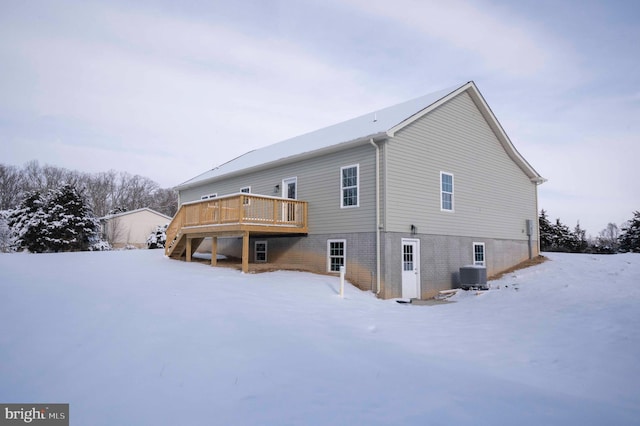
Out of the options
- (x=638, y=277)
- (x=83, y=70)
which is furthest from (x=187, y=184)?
(x=638, y=277)

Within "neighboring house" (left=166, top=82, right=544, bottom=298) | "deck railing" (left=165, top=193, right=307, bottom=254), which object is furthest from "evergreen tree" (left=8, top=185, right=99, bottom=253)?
"deck railing" (left=165, top=193, right=307, bottom=254)

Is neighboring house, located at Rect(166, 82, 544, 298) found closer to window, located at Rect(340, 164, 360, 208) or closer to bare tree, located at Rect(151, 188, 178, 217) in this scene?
window, located at Rect(340, 164, 360, 208)

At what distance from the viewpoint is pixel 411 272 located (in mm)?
14078

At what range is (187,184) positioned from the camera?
24.2 m

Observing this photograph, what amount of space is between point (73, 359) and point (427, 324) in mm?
6893

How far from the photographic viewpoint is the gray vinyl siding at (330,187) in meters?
13.8

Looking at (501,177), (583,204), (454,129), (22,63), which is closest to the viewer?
(22,63)

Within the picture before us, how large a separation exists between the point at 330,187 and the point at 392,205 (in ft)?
8.78

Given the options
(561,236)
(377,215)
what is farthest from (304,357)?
(561,236)

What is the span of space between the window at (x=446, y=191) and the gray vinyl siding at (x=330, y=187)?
3.49 meters

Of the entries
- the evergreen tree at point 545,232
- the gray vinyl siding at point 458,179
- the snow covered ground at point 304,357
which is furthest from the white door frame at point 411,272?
the evergreen tree at point 545,232

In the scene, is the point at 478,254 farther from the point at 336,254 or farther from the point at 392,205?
the point at 336,254

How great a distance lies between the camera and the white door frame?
1370 cm

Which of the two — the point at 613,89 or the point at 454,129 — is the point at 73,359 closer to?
the point at 454,129
